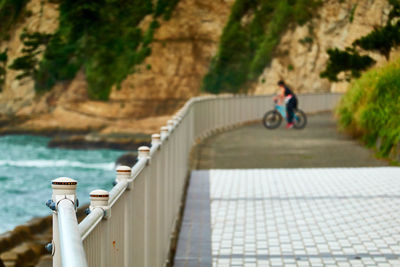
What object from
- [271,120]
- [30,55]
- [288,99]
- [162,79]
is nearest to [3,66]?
[30,55]

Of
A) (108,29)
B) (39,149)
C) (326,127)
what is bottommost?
(39,149)

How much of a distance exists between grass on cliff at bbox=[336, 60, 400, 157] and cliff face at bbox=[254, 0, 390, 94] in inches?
1367

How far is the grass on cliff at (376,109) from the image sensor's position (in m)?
17.1

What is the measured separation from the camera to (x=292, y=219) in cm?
977

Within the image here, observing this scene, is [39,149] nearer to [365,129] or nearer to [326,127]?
[326,127]

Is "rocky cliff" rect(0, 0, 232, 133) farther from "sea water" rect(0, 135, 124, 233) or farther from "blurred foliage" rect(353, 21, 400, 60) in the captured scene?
"blurred foliage" rect(353, 21, 400, 60)

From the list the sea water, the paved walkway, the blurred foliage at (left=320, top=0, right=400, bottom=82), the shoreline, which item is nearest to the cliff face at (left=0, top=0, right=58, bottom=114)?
the sea water

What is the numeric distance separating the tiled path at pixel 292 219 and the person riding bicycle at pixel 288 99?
9802mm

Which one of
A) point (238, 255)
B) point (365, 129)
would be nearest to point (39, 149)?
point (365, 129)

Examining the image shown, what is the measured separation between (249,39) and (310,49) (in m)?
9.08

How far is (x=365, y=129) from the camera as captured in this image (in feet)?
64.2

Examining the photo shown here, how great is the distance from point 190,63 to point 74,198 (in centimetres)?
7603

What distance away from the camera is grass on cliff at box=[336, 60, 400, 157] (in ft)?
56.2

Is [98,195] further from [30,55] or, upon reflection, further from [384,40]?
[30,55]
